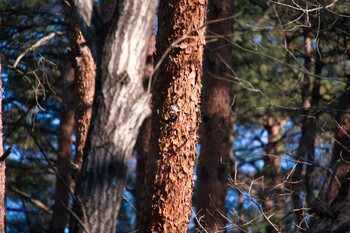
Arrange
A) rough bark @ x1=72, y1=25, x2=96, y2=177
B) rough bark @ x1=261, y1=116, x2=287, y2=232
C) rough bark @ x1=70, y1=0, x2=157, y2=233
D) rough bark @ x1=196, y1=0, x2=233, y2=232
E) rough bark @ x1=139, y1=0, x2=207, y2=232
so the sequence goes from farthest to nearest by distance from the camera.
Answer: rough bark @ x1=261, y1=116, x2=287, y2=232 < rough bark @ x1=196, y1=0, x2=233, y2=232 < rough bark @ x1=72, y1=25, x2=96, y2=177 < rough bark @ x1=139, y1=0, x2=207, y2=232 < rough bark @ x1=70, y1=0, x2=157, y2=233

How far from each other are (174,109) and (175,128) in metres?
0.16

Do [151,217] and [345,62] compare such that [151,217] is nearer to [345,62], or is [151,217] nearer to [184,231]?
[184,231]

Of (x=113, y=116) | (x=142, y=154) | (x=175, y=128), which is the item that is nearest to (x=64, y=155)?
(x=142, y=154)

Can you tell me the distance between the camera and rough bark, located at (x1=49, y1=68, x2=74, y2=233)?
10.9 meters

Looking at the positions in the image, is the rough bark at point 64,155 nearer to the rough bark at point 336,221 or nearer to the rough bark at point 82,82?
the rough bark at point 82,82

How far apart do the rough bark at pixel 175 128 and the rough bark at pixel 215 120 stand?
2.38 m

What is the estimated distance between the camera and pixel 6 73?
1105cm

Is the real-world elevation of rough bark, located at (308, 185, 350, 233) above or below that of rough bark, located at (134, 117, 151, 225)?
below

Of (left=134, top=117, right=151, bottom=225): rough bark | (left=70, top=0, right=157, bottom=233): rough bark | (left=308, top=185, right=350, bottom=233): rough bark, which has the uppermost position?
(left=134, top=117, right=151, bottom=225): rough bark

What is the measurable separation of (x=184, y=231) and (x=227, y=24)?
153 inches

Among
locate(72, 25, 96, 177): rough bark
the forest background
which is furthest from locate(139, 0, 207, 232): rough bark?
locate(72, 25, 96, 177): rough bark

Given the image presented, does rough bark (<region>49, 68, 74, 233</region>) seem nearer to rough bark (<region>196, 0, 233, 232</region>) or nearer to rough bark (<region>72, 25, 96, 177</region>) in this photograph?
rough bark (<region>72, 25, 96, 177</region>)

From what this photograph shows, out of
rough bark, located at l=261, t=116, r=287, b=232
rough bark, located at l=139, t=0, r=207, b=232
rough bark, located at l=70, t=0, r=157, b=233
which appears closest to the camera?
rough bark, located at l=70, t=0, r=157, b=233

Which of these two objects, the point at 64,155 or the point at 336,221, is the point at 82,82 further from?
the point at 64,155
